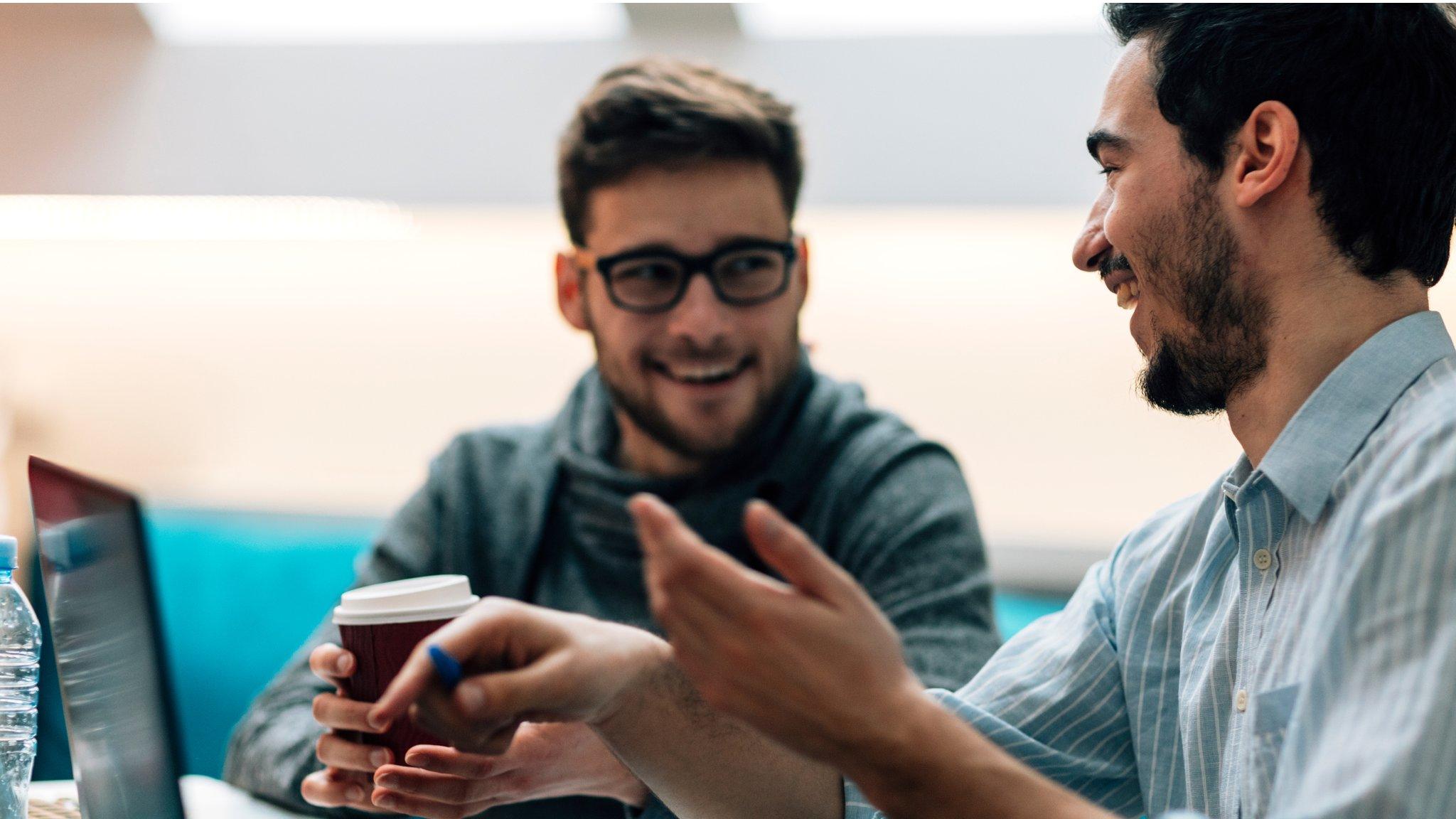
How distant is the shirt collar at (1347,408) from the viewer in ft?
3.24

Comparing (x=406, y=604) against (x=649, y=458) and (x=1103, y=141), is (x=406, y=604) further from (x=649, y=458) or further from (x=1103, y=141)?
(x=649, y=458)

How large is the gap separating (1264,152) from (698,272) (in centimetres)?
92

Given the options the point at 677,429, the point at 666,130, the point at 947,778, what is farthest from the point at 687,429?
the point at 947,778

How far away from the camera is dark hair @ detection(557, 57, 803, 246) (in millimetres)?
1889

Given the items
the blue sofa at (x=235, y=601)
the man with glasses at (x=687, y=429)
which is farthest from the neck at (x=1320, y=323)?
the blue sofa at (x=235, y=601)

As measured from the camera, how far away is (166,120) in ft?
9.24

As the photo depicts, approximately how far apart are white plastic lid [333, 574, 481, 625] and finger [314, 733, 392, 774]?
0.42ft

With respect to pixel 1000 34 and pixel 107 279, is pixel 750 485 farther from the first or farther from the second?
pixel 107 279

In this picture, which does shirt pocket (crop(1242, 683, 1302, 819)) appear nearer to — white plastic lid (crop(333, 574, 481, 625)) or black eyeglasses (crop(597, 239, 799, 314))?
white plastic lid (crop(333, 574, 481, 625))

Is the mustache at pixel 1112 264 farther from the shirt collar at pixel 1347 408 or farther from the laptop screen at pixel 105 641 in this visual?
the laptop screen at pixel 105 641

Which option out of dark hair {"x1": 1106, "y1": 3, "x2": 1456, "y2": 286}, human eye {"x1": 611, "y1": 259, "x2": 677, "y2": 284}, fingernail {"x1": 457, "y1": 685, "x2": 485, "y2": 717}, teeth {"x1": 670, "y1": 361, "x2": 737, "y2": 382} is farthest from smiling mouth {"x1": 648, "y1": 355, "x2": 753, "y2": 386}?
fingernail {"x1": 457, "y1": 685, "x2": 485, "y2": 717}

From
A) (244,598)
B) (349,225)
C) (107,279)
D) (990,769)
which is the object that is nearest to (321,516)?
(244,598)

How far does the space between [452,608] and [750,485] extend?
90 cm

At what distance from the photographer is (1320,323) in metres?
1.06
